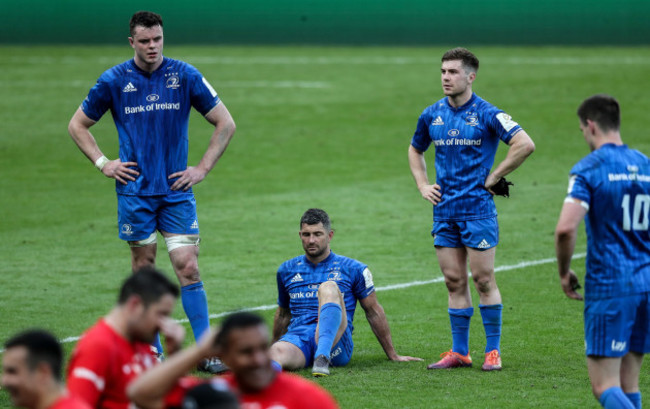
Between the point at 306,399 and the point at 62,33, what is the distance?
38.4 meters

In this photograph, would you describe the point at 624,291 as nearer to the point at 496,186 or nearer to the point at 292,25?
the point at 496,186

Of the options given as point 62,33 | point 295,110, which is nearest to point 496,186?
point 295,110

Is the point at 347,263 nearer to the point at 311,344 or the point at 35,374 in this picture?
the point at 311,344

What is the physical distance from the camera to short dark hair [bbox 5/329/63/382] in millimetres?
4500

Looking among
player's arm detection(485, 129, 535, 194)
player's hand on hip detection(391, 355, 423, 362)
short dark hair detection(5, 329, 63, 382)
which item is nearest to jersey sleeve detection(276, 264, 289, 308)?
player's hand on hip detection(391, 355, 423, 362)

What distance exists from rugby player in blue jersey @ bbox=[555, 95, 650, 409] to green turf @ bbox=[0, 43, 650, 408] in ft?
5.02

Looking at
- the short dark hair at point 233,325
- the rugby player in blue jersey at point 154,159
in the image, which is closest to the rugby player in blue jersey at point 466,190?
the rugby player in blue jersey at point 154,159

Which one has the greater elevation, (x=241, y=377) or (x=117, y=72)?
(x=117, y=72)

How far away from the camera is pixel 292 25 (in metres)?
41.0

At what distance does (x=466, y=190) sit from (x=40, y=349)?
4.95 metres

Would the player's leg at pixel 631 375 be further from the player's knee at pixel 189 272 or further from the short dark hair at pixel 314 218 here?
the player's knee at pixel 189 272

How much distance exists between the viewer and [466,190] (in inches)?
345

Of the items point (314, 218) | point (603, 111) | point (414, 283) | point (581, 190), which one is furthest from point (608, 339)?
point (414, 283)

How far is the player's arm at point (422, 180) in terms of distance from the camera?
8898mm
